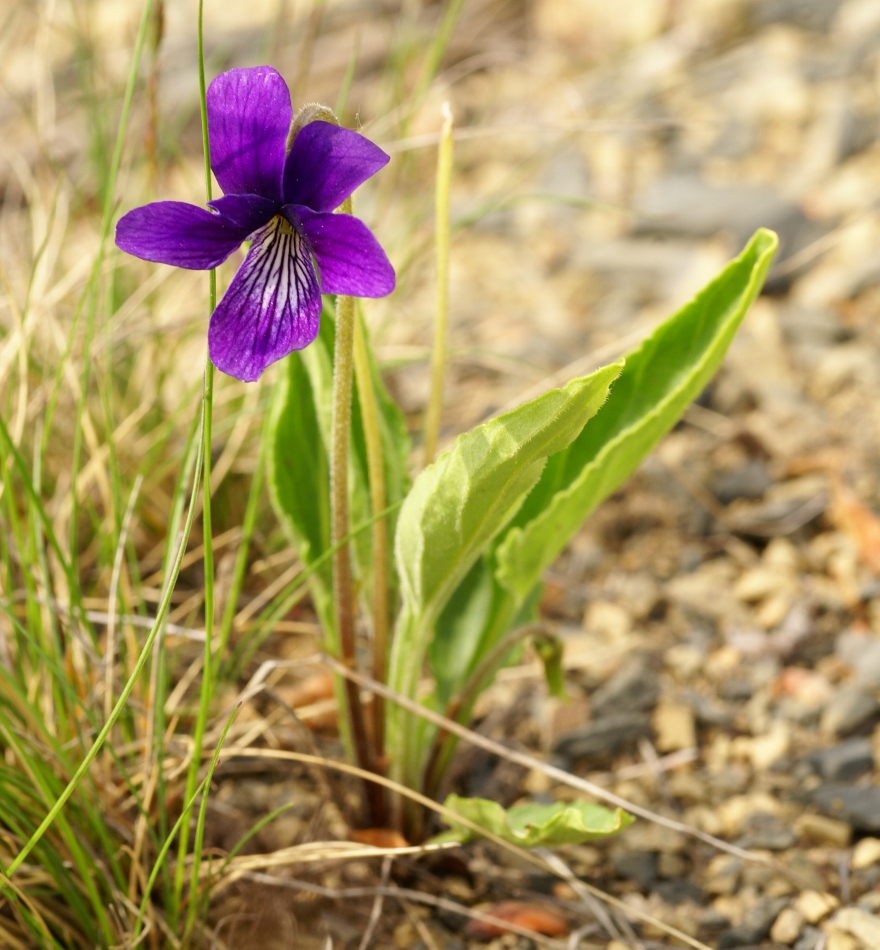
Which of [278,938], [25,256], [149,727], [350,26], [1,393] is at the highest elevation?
[350,26]

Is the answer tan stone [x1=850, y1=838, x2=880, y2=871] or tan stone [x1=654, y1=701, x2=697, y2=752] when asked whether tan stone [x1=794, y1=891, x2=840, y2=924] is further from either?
tan stone [x1=654, y1=701, x2=697, y2=752]

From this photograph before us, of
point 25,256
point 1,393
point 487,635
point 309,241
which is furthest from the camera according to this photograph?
point 25,256

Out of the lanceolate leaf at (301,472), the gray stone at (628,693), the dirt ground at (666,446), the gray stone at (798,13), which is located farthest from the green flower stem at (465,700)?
the gray stone at (798,13)

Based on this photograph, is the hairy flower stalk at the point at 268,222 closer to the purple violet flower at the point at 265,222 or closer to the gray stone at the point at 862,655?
the purple violet flower at the point at 265,222

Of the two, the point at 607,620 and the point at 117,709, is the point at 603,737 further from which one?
the point at 117,709

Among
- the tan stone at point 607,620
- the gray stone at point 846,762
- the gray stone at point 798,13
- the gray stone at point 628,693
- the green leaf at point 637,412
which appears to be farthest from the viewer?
the gray stone at point 798,13

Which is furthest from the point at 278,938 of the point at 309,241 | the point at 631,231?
the point at 631,231

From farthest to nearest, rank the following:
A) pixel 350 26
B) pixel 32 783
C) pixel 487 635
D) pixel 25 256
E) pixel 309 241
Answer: pixel 350 26 < pixel 25 256 < pixel 487 635 < pixel 32 783 < pixel 309 241

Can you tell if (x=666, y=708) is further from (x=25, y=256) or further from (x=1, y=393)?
(x=25, y=256)
